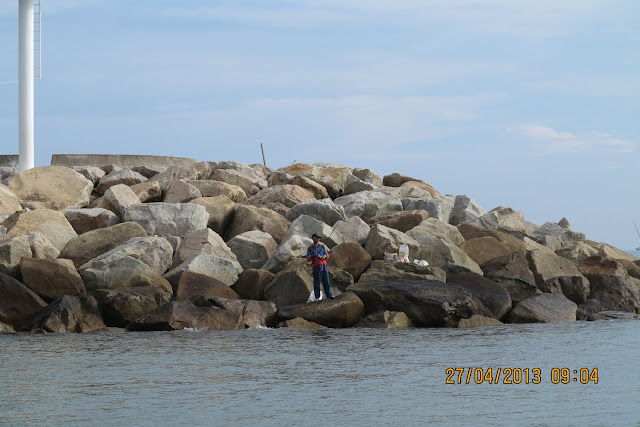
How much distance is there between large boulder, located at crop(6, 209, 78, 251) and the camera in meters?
20.8

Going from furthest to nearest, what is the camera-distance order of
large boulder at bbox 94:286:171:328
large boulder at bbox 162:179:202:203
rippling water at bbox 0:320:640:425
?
large boulder at bbox 162:179:202:203
large boulder at bbox 94:286:171:328
rippling water at bbox 0:320:640:425

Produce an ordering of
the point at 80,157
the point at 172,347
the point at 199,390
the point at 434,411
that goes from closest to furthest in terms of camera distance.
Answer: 1. the point at 434,411
2. the point at 199,390
3. the point at 172,347
4. the point at 80,157

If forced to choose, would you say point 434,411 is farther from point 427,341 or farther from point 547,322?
point 547,322

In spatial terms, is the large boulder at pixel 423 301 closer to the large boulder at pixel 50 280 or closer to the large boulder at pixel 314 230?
the large boulder at pixel 314 230

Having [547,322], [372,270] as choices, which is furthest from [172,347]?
[547,322]

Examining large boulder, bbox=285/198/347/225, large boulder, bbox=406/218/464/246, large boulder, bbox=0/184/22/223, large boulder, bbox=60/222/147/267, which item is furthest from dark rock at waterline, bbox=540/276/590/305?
large boulder, bbox=0/184/22/223

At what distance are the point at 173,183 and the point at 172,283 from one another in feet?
23.2

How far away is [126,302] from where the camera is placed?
1750cm

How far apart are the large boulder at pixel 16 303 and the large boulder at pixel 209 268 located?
3022mm

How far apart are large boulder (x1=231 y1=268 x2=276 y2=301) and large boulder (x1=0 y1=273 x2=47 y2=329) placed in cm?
444

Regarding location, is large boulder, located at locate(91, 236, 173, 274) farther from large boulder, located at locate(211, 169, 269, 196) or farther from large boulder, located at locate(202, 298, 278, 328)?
large boulder, located at locate(211, 169, 269, 196)

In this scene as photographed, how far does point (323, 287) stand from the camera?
61.9ft

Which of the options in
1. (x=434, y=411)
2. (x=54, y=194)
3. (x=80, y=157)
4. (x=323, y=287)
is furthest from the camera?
(x=80, y=157)
